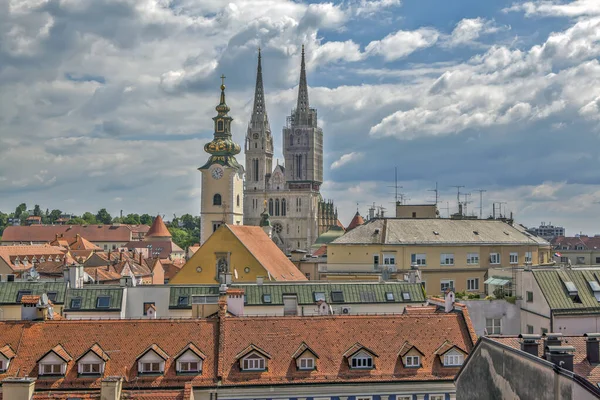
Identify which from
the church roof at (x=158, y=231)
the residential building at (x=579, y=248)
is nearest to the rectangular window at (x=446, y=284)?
the residential building at (x=579, y=248)

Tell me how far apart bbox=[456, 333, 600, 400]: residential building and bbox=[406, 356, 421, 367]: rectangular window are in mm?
3168

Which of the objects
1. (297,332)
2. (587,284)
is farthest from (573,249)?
(297,332)

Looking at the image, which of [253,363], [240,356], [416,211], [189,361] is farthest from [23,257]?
[253,363]

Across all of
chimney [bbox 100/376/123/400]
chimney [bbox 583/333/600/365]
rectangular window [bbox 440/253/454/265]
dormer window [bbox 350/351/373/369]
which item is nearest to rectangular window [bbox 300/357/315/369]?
dormer window [bbox 350/351/373/369]

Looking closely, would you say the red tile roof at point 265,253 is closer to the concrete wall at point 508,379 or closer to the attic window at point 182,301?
the attic window at point 182,301

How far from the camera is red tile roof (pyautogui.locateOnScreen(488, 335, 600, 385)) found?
78.9 ft

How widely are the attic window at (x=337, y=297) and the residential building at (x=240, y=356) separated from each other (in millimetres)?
11232

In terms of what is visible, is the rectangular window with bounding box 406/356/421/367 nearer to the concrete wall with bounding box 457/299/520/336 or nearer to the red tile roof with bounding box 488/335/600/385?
the red tile roof with bounding box 488/335/600/385

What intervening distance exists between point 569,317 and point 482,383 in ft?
51.2

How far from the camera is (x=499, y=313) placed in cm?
4400

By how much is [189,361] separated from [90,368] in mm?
3590

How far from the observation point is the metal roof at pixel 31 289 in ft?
151

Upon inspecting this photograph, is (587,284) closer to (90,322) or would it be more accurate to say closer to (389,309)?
(389,309)

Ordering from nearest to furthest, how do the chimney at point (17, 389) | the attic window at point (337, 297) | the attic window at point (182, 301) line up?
the chimney at point (17, 389) → the attic window at point (337, 297) → the attic window at point (182, 301)
